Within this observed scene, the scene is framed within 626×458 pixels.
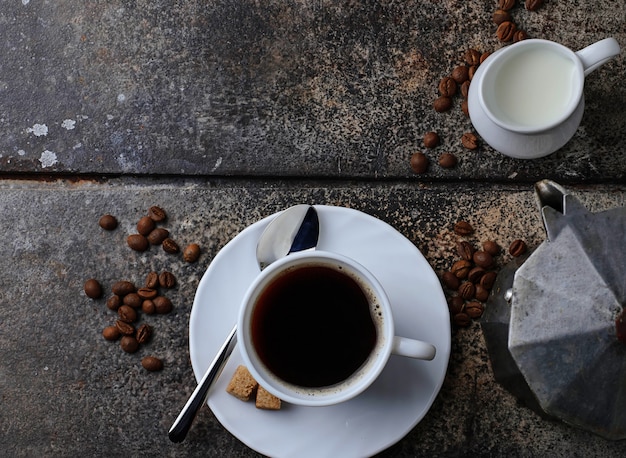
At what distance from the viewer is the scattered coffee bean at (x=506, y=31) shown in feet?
4.04

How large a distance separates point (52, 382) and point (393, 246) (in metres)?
0.66

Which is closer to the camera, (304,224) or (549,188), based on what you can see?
(549,188)

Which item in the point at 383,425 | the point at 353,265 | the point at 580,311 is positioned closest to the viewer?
the point at 580,311

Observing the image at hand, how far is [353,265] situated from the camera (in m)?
0.95

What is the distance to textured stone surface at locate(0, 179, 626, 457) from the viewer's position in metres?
1.19

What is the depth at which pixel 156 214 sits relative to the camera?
4.01ft

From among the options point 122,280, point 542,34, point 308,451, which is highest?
point 542,34

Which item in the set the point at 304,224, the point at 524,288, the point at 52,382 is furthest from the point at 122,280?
the point at 524,288

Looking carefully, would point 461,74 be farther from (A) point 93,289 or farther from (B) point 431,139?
(A) point 93,289

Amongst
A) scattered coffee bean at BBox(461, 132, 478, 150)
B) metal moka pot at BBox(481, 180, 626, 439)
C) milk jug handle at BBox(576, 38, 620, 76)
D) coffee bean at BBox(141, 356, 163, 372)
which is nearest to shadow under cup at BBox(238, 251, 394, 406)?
metal moka pot at BBox(481, 180, 626, 439)

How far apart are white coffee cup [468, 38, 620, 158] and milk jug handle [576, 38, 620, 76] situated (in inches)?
0.9

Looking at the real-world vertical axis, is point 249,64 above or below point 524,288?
above

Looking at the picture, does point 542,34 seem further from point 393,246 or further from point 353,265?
point 353,265

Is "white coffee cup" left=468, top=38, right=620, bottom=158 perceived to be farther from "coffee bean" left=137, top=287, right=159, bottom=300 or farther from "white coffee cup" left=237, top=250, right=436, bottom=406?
"coffee bean" left=137, top=287, right=159, bottom=300
